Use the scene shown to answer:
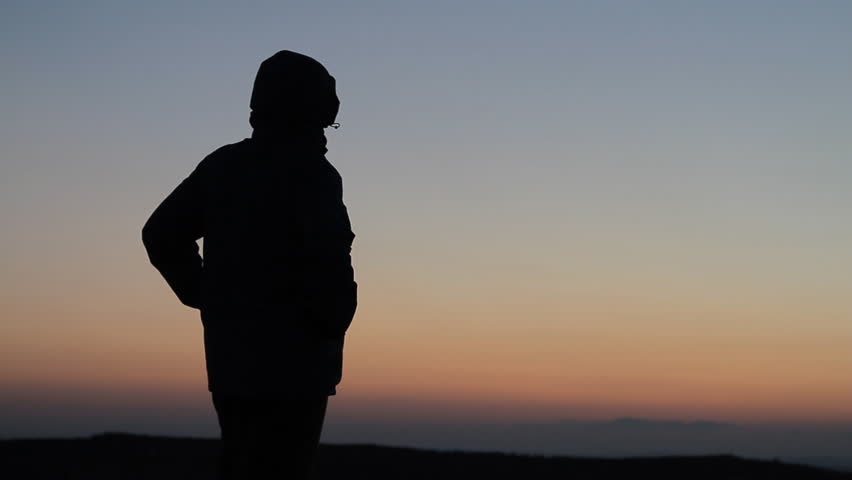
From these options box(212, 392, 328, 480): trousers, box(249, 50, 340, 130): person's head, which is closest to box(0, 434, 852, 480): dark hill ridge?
box(212, 392, 328, 480): trousers

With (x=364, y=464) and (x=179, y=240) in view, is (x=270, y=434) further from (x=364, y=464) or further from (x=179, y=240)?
(x=364, y=464)

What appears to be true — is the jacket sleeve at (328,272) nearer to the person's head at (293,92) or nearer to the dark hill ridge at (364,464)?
the person's head at (293,92)

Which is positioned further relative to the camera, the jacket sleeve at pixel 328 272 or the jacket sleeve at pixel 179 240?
the jacket sleeve at pixel 179 240

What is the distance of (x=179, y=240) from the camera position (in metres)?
4.22

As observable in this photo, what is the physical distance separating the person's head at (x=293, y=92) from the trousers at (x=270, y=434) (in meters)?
1.02

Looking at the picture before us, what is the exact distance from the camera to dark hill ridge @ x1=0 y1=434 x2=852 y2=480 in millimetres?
9406

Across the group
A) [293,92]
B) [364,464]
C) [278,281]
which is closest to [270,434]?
[278,281]

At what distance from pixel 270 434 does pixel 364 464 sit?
622cm

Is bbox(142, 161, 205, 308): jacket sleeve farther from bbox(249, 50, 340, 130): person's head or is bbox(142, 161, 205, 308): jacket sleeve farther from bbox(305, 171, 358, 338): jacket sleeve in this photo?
bbox(305, 171, 358, 338): jacket sleeve

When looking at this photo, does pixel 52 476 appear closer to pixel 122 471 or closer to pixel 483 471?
pixel 122 471

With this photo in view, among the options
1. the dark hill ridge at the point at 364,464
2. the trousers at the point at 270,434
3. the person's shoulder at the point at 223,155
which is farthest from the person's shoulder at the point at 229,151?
the dark hill ridge at the point at 364,464

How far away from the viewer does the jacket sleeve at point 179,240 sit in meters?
4.16

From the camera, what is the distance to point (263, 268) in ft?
12.6

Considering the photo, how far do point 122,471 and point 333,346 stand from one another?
6118 millimetres
